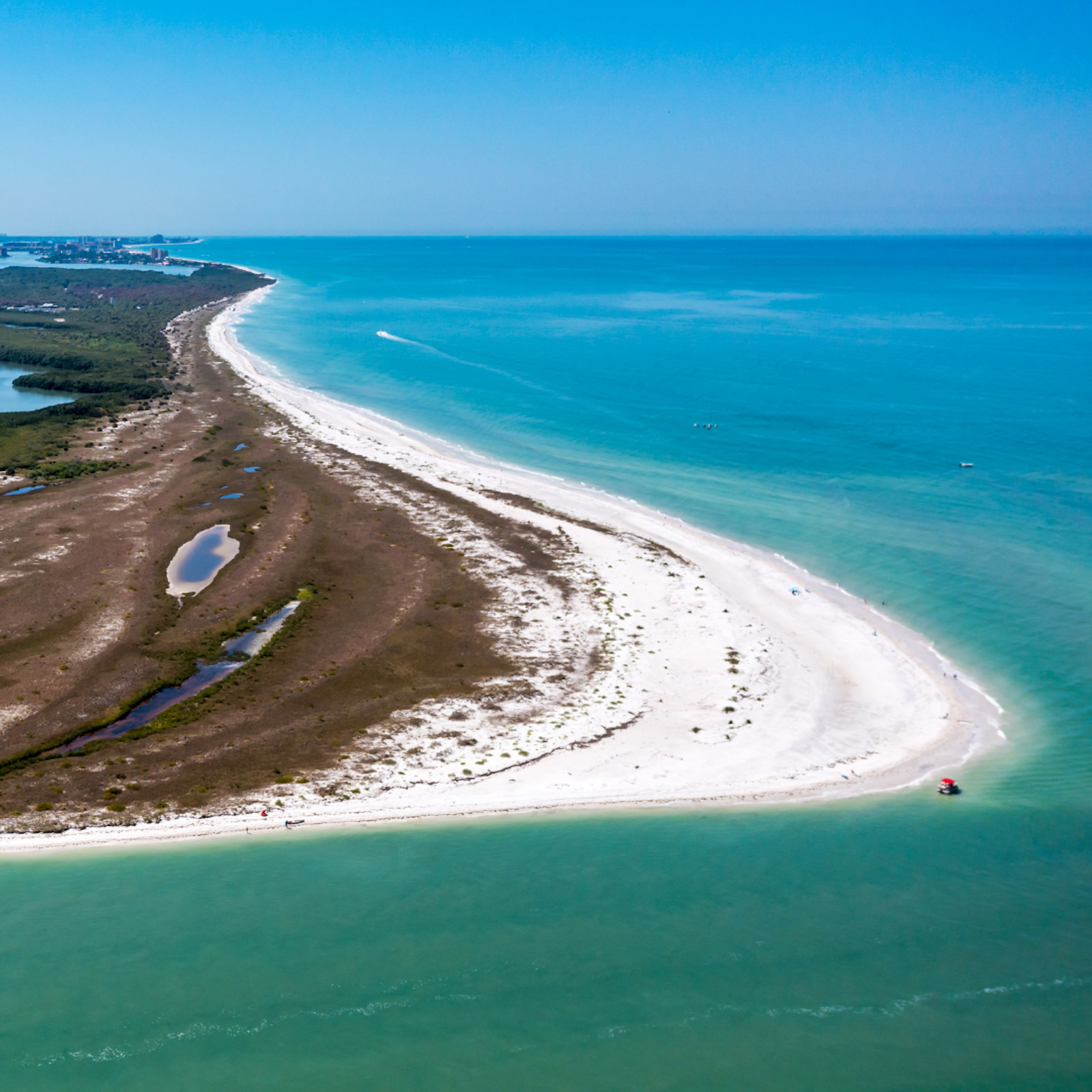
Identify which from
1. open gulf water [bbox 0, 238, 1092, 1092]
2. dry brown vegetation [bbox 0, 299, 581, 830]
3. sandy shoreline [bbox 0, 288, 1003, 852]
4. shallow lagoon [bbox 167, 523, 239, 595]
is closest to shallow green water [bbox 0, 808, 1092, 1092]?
open gulf water [bbox 0, 238, 1092, 1092]

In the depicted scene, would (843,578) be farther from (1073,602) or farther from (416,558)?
(416,558)

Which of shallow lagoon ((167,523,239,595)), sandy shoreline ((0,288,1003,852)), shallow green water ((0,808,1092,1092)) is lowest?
shallow green water ((0,808,1092,1092))

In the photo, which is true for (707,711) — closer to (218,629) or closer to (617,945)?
(617,945)

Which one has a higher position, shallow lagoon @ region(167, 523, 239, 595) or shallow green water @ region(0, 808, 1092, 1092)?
shallow lagoon @ region(167, 523, 239, 595)

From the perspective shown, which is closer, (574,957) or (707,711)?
(574,957)

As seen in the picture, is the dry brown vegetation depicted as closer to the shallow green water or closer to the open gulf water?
the open gulf water

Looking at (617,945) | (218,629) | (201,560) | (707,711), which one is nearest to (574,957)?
(617,945)

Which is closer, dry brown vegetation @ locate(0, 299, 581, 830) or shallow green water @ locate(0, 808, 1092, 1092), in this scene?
shallow green water @ locate(0, 808, 1092, 1092)

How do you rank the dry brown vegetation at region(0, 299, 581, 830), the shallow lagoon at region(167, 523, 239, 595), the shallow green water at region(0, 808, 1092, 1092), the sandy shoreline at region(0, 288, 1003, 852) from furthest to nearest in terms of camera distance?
the shallow lagoon at region(167, 523, 239, 595)
the dry brown vegetation at region(0, 299, 581, 830)
the sandy shoreline at region(0, 288, 1003, 852)
the shallow green water at region(0, 808, 1092, 1092)

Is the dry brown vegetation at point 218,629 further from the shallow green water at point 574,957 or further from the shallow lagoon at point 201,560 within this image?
the shallow green water at point 574,957
